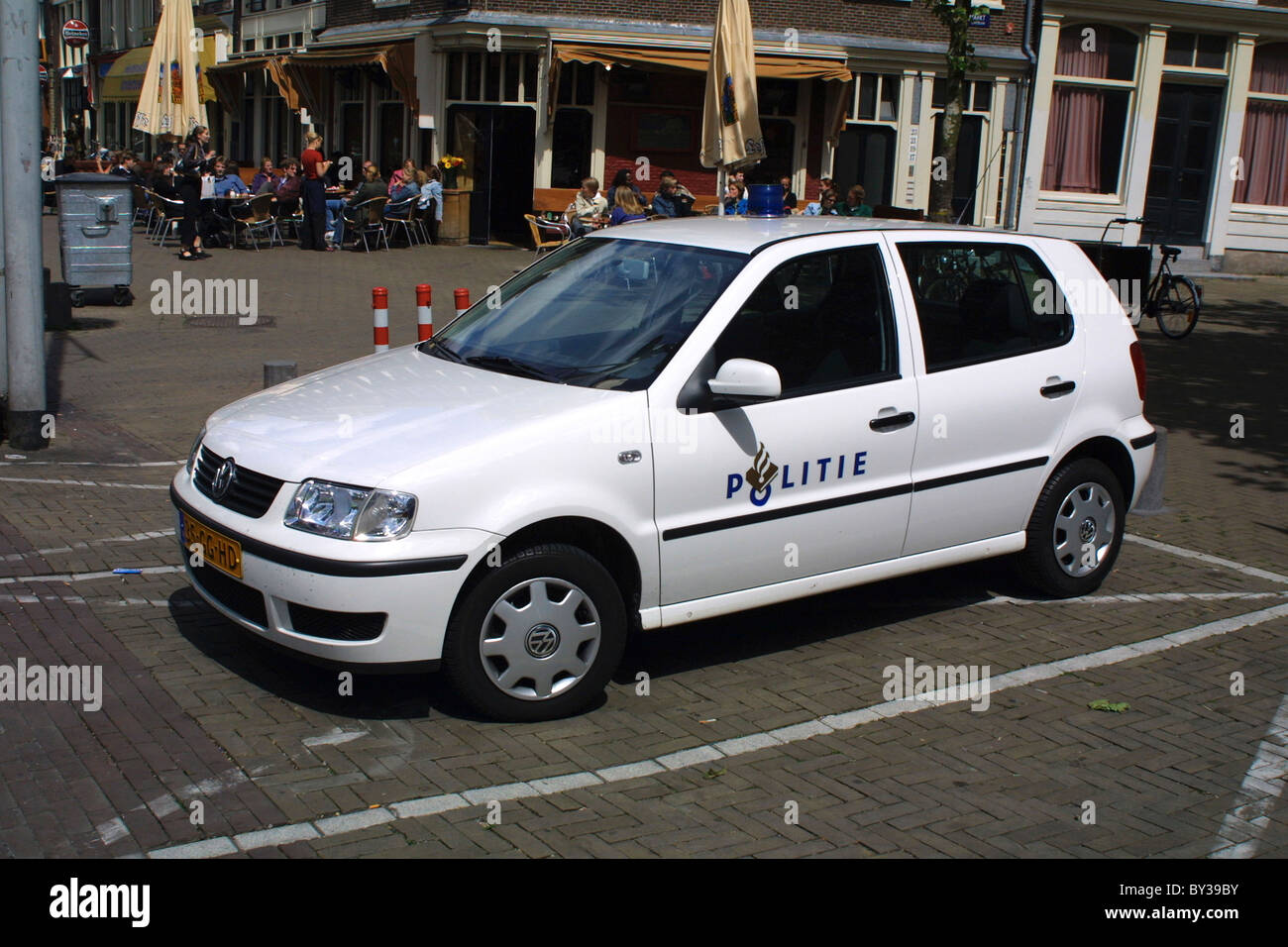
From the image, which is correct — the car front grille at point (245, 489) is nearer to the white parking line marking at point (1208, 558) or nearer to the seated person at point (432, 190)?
the white parking line marking at point (1208, 558)

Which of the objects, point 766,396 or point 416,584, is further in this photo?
point 766,396

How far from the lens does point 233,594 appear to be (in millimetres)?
5039

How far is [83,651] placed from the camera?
5.55 metres

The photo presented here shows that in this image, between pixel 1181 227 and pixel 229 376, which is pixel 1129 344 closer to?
pixel 229 376

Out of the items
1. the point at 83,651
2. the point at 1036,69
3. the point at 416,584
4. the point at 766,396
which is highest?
the point at 1036,69

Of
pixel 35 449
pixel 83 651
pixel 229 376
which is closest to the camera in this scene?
pixel 83 651

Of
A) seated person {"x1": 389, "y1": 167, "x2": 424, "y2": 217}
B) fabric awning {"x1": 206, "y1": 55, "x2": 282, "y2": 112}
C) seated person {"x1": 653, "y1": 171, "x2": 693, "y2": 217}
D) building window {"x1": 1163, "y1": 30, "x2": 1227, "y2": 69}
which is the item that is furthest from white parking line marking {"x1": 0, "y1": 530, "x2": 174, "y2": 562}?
fabric awning {"x1": 206, "y1": 55, "x2": 282, "y2": 112}

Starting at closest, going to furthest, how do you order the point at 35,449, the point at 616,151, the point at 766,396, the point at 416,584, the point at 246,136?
the point at 416,584
the point at 766,396
the point at 35,449
the point at 616,151
the point at 246,136

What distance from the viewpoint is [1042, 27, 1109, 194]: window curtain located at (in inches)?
1056

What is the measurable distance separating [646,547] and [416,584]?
36.3 inches

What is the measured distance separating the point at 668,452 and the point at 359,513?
1185 mm

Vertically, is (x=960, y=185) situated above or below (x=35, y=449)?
above

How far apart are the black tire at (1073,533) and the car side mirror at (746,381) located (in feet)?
6.64
